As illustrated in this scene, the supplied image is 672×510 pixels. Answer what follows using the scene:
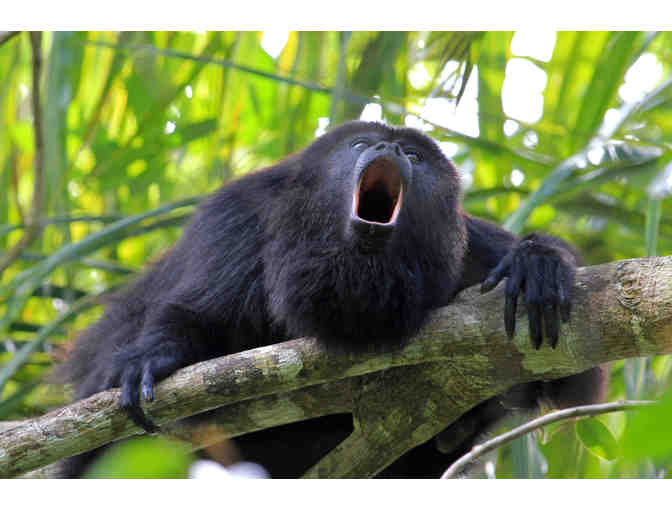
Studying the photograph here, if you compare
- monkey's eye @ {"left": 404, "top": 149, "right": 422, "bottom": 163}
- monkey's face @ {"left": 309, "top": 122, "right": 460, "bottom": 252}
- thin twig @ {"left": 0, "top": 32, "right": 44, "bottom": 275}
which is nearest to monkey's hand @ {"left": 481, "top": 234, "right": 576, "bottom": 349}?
monkey's face @ {"left": 309, "top": 122, "right": 460, "bottom": 252}

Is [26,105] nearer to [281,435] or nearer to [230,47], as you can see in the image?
[230,47]

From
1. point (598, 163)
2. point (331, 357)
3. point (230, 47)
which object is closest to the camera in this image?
point (331, 357)

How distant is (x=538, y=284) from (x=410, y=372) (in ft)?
1.18

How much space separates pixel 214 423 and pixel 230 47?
147 cm

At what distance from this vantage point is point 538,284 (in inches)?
61.7

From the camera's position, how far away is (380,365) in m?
1.70

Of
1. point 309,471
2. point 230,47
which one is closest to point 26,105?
point 230,47

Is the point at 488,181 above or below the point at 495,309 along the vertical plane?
above

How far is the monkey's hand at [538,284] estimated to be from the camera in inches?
59.1

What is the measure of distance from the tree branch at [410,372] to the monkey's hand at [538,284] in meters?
0.02

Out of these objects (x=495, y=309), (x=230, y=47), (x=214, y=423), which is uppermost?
(x=230, y=47)

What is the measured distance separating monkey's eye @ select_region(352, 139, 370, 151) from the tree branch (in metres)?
0.50

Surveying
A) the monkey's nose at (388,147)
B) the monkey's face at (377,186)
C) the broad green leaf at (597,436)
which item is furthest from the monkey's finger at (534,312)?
the monkey's nose at (388,147)

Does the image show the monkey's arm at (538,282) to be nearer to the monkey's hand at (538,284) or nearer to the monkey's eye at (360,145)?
the monkey's hand at (538,284)
